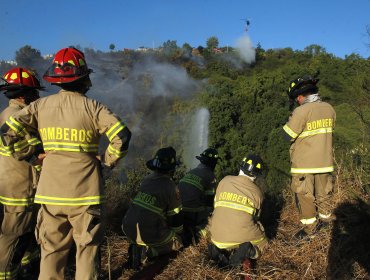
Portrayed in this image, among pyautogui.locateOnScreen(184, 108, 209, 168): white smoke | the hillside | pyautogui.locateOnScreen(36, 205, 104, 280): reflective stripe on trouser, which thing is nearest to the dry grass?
the hillside

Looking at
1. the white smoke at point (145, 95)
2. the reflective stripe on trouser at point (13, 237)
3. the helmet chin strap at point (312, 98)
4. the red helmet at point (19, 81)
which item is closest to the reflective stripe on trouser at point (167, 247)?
the reflective stripe on trouser at point (13, 237)

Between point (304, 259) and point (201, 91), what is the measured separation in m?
33.5

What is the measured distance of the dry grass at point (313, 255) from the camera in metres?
3.39

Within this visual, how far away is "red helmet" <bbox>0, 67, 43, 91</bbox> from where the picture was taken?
12.0 ft

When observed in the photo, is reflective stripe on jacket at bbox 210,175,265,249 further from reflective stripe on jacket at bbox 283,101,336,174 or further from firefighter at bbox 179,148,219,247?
firefighter at bbox 179,148,219,247

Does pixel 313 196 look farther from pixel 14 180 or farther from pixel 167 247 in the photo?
pixel 14 180

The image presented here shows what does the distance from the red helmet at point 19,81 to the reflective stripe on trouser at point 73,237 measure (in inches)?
59.2

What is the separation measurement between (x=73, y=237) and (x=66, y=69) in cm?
130

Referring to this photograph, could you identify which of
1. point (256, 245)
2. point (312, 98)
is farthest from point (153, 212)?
point (312, 98)

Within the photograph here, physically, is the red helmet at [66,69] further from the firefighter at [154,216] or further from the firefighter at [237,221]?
the firefighter at [237,221]

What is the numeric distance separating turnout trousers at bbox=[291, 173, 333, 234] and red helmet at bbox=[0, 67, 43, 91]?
3258 millimetres

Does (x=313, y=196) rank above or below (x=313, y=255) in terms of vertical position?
above

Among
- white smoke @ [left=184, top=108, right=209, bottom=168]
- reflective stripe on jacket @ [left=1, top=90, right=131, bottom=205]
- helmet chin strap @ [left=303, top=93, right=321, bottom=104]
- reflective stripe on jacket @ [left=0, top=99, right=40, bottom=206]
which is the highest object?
helmet chin strap @ [left=303, top=93, right=321, bottom=104]

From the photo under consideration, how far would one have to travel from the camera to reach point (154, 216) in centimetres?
417
